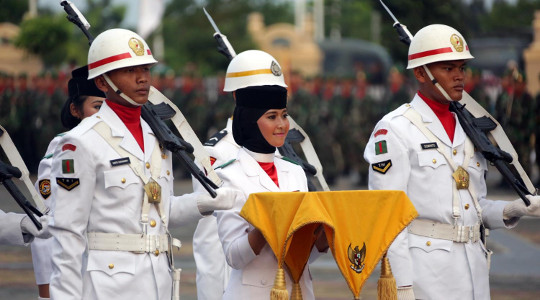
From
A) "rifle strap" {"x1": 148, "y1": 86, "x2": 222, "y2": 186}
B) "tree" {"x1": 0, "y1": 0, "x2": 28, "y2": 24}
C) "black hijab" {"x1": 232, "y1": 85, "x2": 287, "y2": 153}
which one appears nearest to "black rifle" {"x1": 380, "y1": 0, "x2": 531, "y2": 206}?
"black hijab" {"x1": 232, "y1": 85, "x2": 287, "y2": 153}

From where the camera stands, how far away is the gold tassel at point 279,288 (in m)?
5.12

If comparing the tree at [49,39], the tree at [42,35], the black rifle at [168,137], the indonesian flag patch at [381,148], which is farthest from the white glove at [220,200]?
the tree at [42,35]

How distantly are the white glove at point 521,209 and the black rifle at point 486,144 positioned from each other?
3 cm

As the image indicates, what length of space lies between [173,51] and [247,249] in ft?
165

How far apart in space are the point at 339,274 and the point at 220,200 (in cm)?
694

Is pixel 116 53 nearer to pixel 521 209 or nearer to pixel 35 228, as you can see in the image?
pixel 35 228

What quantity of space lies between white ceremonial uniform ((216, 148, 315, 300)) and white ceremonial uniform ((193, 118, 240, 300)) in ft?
6.00

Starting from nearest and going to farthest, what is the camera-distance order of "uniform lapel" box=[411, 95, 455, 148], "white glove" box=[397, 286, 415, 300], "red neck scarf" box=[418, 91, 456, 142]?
"white glove" box=[397, 286, 415, 300] → "uniform lapel" box=[411, 95, 455, 148] → "red neck scarf" box=[418, 91, 456, 142]

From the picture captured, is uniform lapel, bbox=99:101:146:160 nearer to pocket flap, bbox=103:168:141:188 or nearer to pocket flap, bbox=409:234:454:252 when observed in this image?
pocket flap, bbox=103:168:141:188

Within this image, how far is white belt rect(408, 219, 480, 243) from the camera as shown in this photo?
6434 mm

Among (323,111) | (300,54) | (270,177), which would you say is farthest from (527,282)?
(300,54)

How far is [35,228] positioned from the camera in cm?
604

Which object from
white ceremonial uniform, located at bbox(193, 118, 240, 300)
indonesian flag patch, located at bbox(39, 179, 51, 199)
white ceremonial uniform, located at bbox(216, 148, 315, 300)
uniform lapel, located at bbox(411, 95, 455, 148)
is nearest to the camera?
white ceremonial uniform, located at bbox(216, 148, 315, 300)

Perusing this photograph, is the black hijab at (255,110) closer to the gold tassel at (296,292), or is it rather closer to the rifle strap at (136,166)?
the rifle strap at (136,166)
